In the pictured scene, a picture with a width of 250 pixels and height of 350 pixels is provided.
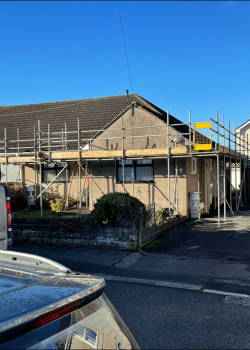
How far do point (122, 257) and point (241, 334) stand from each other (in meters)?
4.47

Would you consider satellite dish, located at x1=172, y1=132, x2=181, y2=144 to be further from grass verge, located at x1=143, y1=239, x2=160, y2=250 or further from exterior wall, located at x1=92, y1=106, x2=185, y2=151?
grass verge, located at x1=143, y1=239, x2=160, y2=250

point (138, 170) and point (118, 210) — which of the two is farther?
point (138, 170)

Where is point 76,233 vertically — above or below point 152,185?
below

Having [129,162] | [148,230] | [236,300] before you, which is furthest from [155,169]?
[236,300]

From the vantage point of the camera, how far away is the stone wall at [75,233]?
9266 millimetres

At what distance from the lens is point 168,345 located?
13.6 ft

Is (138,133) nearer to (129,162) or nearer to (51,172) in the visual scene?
(129,162)

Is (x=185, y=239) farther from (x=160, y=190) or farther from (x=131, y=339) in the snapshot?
(x=131, y=339)

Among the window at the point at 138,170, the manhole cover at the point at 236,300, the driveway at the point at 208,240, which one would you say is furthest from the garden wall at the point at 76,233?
the window at the point at 138,170

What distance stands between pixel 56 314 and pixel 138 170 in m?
13.5

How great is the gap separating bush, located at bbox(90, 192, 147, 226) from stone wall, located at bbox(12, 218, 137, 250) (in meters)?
Answer: 0.18

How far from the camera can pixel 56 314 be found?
1.78m

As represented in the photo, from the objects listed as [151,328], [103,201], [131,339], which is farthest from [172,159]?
[131,339]

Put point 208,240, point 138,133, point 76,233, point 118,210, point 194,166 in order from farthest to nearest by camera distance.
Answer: point 194,166
point 138,133
point 208,240
point 76,233
point 118,210
